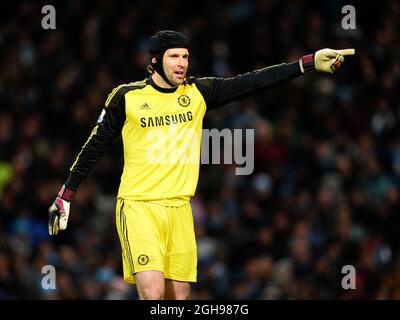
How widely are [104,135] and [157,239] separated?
2.85ft

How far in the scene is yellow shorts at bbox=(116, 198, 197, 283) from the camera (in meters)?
8.14

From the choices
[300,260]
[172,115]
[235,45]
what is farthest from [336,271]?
[172,115]

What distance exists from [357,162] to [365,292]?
246cm

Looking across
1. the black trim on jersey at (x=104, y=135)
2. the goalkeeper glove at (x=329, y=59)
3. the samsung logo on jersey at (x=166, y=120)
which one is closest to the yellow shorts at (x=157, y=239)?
the black trim on jersey at (x=104, y=135)

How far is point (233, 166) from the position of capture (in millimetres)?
14023

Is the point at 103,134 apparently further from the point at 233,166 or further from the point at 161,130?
the point at 233,166

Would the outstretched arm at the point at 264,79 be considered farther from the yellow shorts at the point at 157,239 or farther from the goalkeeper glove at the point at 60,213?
the goalkeeper glove at the point at 60,213

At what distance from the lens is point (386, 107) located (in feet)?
48.3

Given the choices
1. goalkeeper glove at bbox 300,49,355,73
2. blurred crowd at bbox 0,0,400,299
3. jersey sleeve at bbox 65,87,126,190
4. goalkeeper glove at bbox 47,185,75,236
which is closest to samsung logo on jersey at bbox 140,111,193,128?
jersey sleeve at bbox 65,87,126,190

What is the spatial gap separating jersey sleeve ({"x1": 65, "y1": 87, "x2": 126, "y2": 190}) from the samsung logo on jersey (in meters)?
0.18

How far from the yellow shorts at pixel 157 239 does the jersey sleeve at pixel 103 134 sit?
1.20 feet

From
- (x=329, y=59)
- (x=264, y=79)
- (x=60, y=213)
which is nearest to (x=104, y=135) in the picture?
(x=60, y=213)

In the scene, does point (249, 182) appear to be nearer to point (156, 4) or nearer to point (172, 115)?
point (156, 4)

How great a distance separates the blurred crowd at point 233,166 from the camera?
42.2 feet
